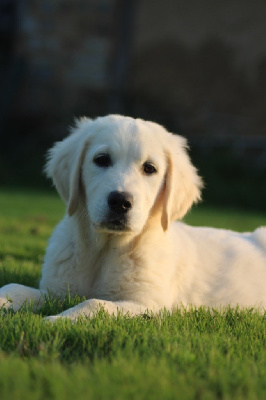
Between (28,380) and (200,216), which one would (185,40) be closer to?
(200,216)

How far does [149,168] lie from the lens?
4004mm

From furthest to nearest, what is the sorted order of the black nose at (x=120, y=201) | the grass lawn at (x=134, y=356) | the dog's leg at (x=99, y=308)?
the black nose at (x=120, y=201), the dog's leg at (x=99, y=308), the grass lawn at (x=134, y=356)

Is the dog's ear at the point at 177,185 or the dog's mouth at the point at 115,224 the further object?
the dog's ear at the point at 177,185

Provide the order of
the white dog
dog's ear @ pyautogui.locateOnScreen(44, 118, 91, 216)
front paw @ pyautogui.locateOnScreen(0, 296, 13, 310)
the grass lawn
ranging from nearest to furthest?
the grass lawn < front paw @ pyautogui.locateOnScreen(0, 296, 13, 310) < the white dog < dog's ear @ pyautogui.locateOnScreen(44, 118, 91, 216)

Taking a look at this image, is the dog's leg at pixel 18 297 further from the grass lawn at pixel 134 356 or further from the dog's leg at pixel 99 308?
the dog's leg at pixel 99 308

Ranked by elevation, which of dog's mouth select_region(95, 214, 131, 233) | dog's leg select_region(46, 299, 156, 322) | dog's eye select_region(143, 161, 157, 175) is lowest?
dog's leg select_region(46, 299, 156, 322)

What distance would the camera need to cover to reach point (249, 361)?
8.59 feet

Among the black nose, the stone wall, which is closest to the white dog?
the black nose

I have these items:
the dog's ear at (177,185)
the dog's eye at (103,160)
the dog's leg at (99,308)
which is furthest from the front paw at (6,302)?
the dog's ear at (177,185)

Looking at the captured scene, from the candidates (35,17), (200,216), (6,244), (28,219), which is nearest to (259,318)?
(6,244)

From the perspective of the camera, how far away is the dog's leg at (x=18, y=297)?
3.54m

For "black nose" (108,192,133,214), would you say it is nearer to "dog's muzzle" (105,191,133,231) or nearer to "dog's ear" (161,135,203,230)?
"dog's muzzle" (105,191,133,231)

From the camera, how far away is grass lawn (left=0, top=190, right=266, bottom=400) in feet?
6.97

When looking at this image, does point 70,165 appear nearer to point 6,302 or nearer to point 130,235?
point 130,235
